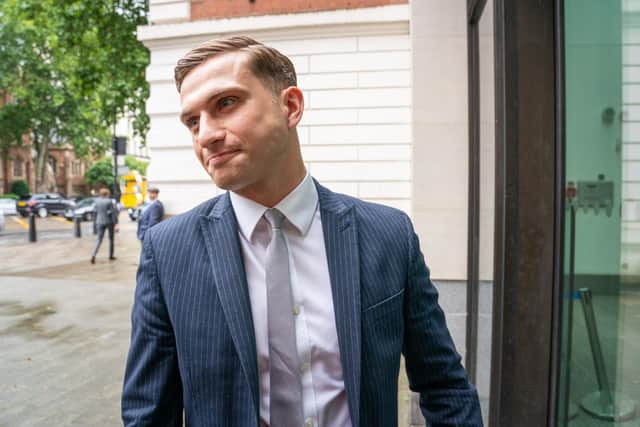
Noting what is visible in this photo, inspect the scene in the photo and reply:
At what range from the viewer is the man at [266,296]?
1.27m

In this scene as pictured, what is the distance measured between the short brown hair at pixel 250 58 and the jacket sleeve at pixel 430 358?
551 millimetres

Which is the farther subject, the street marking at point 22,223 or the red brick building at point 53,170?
the red brick building at point 53,170

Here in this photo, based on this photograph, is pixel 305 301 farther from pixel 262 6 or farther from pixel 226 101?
pixel 262 6

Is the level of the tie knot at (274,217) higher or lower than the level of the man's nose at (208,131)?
lower

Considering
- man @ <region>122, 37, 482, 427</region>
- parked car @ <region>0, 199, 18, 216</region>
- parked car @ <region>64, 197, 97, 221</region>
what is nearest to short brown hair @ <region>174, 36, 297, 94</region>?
man @ <region>122, 37, 482, 427</region>

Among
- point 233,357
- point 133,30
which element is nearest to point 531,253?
point 233,357

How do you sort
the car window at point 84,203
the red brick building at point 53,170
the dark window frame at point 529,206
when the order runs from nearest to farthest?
1. the dark window frame at point 529,206
2. the car window at point 84,203
3. the red brick building at point 53,170

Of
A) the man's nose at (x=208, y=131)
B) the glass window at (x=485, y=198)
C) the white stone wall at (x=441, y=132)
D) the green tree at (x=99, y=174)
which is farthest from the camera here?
the green tree at (x=99, y=174)

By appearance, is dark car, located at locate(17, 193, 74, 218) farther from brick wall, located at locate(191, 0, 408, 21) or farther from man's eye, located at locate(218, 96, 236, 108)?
man's eye, located at locate(218, 96, 236, 108)

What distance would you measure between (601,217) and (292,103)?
4.51ft

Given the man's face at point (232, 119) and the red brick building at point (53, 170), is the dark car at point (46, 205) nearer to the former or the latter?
the red brick building at point (53, 170)

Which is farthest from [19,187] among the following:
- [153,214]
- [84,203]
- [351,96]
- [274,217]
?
[274,217]

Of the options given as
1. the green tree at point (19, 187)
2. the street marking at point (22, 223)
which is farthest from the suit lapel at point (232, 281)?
the green tree at point (19, 187)

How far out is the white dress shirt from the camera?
1.33 m
